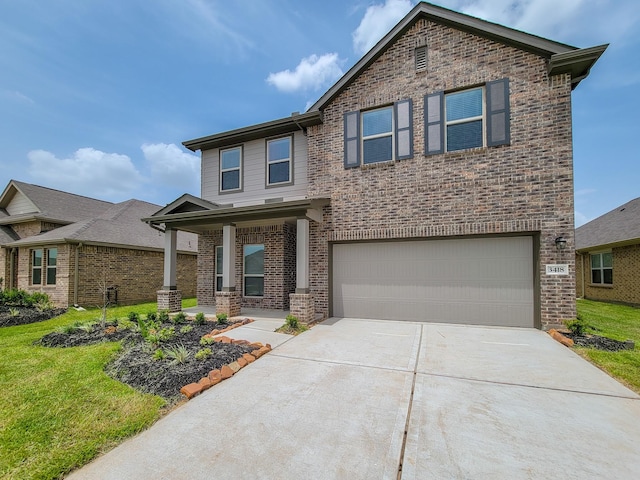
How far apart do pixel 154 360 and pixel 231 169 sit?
315 inches

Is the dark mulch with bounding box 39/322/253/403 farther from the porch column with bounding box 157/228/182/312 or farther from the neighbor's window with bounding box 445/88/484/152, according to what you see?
the neighbor's window with bounding box 445/88/484/152

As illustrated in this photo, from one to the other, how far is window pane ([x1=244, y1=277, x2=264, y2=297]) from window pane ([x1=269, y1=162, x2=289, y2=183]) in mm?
3713

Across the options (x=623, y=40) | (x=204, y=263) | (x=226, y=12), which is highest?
(x=226, y=12)

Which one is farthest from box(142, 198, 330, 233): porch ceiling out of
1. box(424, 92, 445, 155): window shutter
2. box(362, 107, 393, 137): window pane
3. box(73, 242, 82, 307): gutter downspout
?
box(73, 242, 82, 307): gutter downspout

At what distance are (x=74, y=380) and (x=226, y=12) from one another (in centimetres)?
946

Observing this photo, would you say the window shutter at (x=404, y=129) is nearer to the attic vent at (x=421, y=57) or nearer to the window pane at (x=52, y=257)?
the attic vent at (x=421, y=57)

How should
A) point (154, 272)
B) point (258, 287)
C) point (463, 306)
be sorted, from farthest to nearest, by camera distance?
1. point (154, 272)
2. point (258, 287)
3. point (463, 306)

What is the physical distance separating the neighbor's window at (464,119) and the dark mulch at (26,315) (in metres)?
14.4

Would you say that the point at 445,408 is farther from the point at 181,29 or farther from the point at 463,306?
the point at 181,29

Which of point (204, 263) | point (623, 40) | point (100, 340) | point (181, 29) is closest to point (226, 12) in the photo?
point (181, 29)

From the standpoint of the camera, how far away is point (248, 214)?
29.6ft

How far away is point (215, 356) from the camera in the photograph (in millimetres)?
5258

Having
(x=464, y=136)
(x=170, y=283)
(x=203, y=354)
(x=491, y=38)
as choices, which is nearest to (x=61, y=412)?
(x=203, y=354)

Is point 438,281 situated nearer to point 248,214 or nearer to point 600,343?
point 600,343
